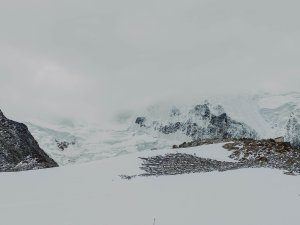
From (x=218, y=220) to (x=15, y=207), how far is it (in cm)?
→ 948

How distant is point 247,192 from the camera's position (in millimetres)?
26984

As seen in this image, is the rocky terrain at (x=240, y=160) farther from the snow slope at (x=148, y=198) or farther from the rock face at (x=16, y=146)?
the rock face at (x=16, y=146)

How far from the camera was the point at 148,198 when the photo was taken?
25453 mm

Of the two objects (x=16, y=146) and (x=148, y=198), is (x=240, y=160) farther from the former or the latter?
(x=16, y=146)

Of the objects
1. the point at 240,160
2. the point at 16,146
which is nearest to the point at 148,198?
the point at 240,160

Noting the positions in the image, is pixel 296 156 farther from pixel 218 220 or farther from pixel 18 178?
pixel 218 220

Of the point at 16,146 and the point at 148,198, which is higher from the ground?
the point at 16,146

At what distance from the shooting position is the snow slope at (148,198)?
2075cm

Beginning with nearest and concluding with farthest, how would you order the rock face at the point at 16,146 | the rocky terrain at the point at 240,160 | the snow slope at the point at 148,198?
the snow slope at the point at 148,198 < the rocky terrain at the point at 240,160 < the rock face at the point at 16,146

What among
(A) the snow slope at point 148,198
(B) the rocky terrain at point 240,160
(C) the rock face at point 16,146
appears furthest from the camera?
(C) the rock face at point 16,146

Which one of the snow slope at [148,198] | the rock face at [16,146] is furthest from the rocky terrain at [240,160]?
the rock face at [16,146]

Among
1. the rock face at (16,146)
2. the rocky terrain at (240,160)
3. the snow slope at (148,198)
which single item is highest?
the rock face at (16,146)

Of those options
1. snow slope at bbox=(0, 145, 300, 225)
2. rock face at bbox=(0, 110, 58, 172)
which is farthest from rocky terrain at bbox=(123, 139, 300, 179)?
rock face at bbox=(0, 110, 58, 172)

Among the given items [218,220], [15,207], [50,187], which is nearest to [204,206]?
[218,220]
